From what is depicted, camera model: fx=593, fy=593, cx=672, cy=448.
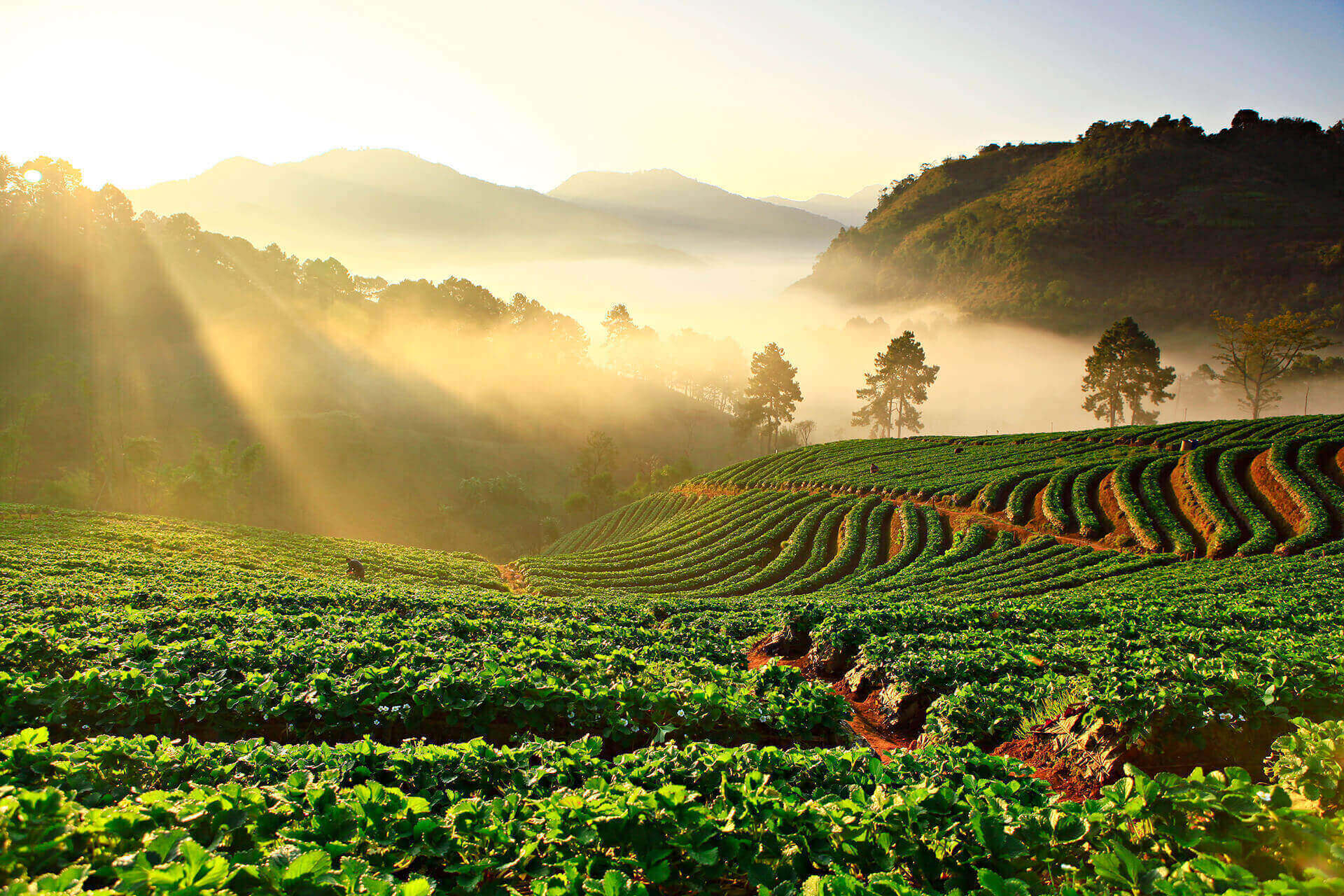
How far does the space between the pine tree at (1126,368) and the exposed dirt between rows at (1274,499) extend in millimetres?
48764

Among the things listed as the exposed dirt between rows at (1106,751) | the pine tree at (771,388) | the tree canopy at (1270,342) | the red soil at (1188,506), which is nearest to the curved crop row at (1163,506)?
the red soil at (1188,506)

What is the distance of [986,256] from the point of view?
18988 cm

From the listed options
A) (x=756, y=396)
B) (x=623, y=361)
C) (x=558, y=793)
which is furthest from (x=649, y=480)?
(x=558, y=793)

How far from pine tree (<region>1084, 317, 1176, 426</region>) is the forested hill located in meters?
95.0

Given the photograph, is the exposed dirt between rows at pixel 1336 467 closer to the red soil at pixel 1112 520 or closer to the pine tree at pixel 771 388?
the red soil at pixel 1112 520

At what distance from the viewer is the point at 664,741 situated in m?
6.91

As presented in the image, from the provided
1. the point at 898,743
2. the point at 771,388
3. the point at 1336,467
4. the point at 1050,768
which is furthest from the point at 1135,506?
the point at 771,388

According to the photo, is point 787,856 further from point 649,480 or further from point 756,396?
point 756,396

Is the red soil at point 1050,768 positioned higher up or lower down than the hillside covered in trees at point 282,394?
lower down

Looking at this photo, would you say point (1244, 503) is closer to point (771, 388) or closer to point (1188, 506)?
point (1188, 506)

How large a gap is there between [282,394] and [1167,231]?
218385 millimetres

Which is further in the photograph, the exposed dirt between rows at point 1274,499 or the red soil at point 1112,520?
the red soil at point 1112,520

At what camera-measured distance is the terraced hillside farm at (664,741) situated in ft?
11.7

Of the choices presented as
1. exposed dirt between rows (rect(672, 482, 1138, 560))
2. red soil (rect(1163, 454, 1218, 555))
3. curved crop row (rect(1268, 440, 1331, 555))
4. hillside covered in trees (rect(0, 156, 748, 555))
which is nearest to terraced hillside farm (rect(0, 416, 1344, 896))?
curved crop row (rect(1268, 440, 1331, 555))
